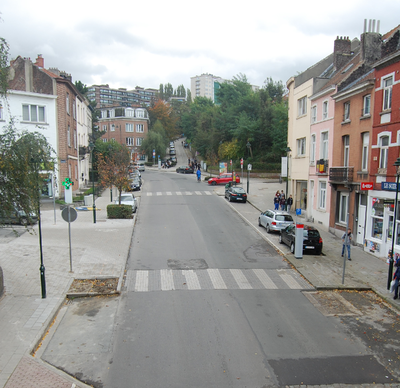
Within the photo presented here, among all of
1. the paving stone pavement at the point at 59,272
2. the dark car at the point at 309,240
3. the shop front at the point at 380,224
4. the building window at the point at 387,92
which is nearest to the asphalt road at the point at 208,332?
the paving stone pavement at the point at 59,272

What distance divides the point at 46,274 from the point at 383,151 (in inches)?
662

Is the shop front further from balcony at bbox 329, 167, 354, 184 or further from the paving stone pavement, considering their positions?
balcony at bbox 329, 167, 354, 184

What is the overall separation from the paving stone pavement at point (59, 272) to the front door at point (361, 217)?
72 centimetres

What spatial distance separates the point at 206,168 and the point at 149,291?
2123 inches

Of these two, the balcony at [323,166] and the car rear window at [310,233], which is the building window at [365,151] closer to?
the balcony at [323,166]

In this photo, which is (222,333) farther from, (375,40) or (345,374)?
(375,40)

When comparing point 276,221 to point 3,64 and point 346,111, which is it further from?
point 3,64

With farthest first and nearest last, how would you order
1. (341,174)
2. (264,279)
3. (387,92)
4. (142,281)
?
(341,174) < (387,92) < (264,279) < (142,281)

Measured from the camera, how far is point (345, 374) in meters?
7.53

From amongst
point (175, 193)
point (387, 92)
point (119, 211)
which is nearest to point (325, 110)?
point (387, 92)

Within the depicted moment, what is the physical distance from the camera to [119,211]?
25125 mm

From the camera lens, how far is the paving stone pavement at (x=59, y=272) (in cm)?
758

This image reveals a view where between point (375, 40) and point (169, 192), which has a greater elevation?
point (375, 40)

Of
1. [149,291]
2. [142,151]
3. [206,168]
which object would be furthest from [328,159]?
[142,151]
